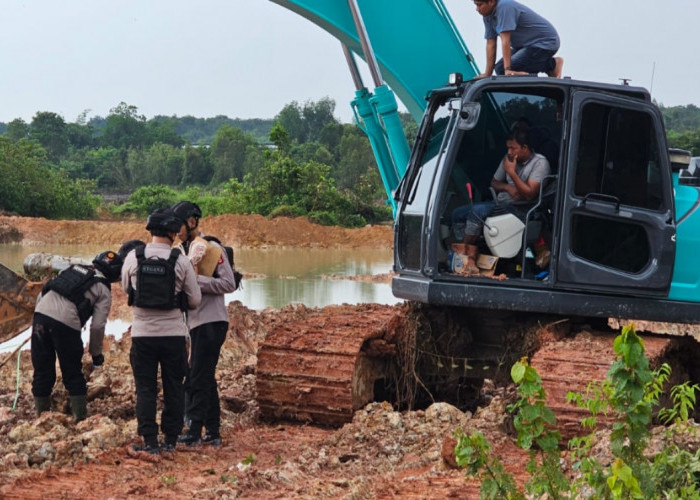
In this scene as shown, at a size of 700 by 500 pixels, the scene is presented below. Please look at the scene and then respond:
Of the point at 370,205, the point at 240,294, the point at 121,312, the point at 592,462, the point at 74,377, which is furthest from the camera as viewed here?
the point at 370,205

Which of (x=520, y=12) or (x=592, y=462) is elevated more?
(x=520, y=12)

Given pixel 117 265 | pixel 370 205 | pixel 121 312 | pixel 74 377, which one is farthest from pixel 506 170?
pixel 370 205

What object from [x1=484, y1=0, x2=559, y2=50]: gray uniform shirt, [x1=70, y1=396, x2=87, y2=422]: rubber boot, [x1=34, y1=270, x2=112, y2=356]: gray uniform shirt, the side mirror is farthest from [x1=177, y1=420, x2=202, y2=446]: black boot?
[x1=484, y1=0, x2=559, y2=50]: gray uniform shirt

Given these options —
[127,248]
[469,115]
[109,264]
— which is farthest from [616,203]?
[109,264]

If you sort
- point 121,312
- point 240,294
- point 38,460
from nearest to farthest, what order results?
point 38,460 → point 121,312 → point 240,294

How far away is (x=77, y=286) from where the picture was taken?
7.87m

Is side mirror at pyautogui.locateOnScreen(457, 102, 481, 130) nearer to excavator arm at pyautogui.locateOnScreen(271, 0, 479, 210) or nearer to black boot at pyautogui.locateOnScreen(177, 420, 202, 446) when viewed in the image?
excavator arm at pyautogui.locateOnScreen(271, 0, 479, 210)

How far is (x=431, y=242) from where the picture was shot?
7.21 metres

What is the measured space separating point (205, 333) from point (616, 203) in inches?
111

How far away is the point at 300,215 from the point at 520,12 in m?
28.5

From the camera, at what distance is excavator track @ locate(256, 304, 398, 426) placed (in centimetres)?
778

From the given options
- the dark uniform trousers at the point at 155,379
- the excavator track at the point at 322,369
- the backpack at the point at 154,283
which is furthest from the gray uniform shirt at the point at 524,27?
the dark uniform trousers at the point at 155,379

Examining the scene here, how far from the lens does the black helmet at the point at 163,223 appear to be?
7188 millimetres

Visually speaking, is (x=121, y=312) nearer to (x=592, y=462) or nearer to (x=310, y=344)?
(x=310, y=344)
